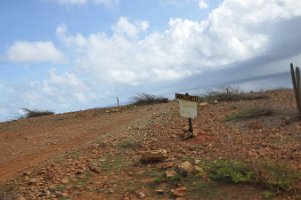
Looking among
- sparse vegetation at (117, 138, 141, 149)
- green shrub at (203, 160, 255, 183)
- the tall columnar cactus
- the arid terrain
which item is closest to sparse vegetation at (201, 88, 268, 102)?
the arid terrain

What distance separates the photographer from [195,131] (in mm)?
9797

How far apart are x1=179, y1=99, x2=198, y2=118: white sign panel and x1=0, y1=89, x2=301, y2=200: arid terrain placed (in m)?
A: 0.43

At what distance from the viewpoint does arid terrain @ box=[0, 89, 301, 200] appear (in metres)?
6.62

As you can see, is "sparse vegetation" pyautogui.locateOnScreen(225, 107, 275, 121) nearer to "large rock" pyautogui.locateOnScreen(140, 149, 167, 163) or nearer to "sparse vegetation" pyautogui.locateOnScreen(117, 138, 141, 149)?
"sparse vegetation" pyautogui.locateOnScreen(117, 138, 141, 149)

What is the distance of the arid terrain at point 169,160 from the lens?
21.7 ft

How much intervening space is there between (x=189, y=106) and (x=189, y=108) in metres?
0.04

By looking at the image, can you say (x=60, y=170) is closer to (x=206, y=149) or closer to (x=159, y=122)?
(x=206, y=149)

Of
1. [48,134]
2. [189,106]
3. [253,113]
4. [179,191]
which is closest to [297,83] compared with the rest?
[253,113]

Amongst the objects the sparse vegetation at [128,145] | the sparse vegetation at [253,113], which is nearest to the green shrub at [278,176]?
the sparse vegetation at [128,145]

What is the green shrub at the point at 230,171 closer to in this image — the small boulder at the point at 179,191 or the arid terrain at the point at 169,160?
the arid terrain at the point at 169,160

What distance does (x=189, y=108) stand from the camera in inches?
373

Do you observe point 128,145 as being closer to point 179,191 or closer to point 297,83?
point 179,191

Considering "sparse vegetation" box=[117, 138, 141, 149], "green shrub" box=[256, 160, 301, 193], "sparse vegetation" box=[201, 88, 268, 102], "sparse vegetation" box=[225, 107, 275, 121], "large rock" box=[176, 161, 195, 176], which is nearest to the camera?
"green shrub" box=[256, 160, 301, 193]

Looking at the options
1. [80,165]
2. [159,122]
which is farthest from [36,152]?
[159,122]
